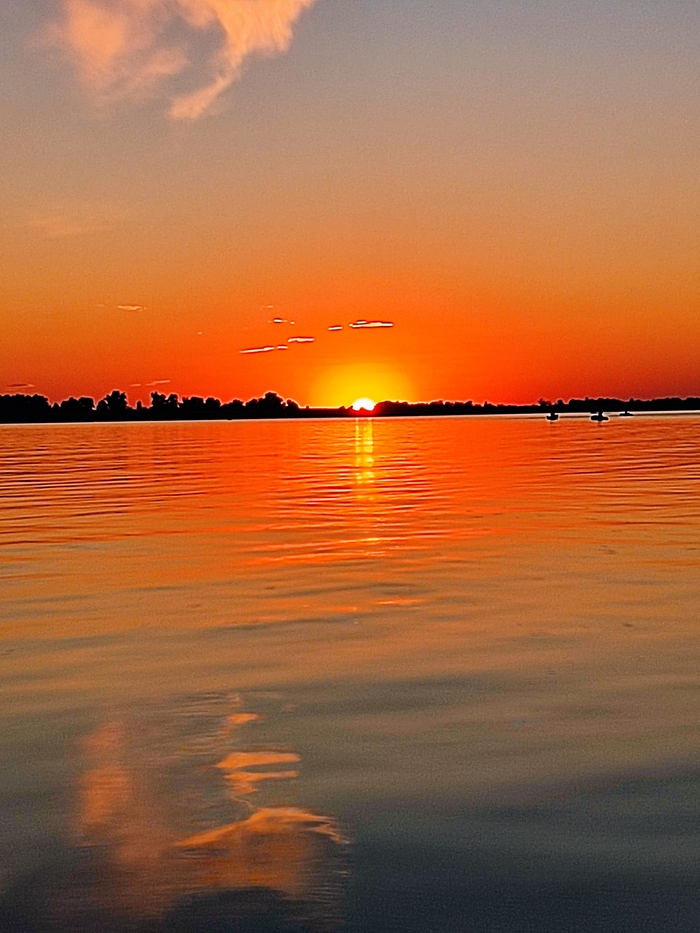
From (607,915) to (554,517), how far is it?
1063 inches

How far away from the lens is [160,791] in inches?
380

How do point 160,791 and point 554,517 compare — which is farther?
point 554,517

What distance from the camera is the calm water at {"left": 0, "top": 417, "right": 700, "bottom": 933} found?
749 cm

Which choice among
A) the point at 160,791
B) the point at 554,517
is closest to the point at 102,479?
the point at 554,517

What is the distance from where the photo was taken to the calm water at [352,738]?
7.49 meters

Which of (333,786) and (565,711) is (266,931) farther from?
(565,711)

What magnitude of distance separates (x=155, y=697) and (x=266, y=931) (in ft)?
21.2

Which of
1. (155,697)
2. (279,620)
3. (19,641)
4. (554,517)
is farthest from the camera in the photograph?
(554,517)

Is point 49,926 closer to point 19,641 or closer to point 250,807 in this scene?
point 250,807

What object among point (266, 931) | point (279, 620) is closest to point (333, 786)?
point (266, 931)

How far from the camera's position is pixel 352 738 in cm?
1122

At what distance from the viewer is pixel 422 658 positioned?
14977mm

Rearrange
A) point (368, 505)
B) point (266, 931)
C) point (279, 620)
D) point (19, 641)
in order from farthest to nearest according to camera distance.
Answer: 1. point (368, 505)
2. point (279, 620)
3. point (19, 641)
4. point (266, 931)

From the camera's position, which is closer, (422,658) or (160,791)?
(160,791)
